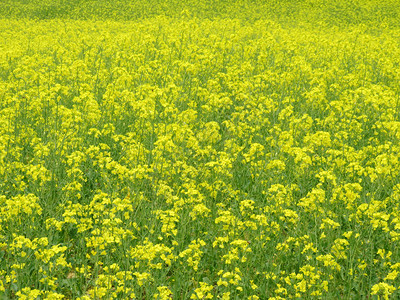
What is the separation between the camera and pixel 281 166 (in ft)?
16.4

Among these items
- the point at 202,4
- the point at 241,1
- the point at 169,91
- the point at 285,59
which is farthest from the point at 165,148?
the point at 241,1

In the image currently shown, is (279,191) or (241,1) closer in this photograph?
(279,191)

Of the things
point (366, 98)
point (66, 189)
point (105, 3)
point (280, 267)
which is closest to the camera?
point (280, 267)

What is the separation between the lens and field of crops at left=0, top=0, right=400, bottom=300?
12.7 feet

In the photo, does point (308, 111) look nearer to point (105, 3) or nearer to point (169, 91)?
point (169, 91)

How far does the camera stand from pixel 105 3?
2864 centimetres

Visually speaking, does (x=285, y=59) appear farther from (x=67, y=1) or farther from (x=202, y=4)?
(x=67, y=1)

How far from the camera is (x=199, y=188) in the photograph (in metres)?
5.11

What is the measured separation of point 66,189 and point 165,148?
1.30 m

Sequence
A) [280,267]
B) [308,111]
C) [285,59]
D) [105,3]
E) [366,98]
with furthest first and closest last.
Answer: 1. [105,3]
2. [285,59]
3. [308,111]
4. [366,98]
5. [280,267]

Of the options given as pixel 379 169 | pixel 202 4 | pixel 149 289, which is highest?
pixel 202 4

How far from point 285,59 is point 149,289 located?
308 inches

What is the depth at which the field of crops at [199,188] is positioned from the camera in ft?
12.7

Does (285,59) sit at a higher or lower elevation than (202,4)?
lower
